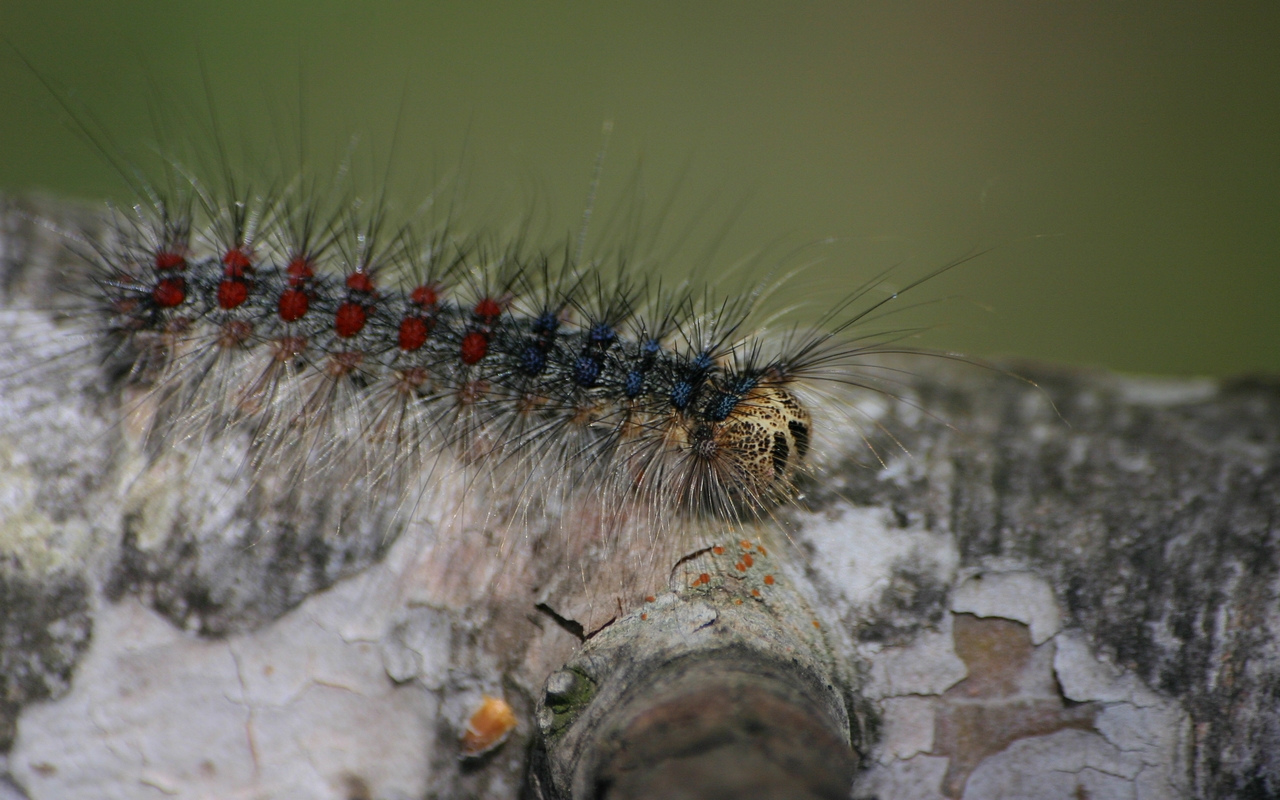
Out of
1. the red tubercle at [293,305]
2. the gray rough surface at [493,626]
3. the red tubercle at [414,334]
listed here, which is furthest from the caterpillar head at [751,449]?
the red tubercle at [293,305]

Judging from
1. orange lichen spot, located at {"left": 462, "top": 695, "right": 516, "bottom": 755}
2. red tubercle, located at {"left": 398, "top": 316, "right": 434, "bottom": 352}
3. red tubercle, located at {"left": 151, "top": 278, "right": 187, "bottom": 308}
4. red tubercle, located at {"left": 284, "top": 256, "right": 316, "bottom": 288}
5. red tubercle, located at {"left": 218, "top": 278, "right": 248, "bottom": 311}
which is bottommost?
orange lichen spot, located at {"left": 462, "top": 695, "right": 516, "bottom": 755}

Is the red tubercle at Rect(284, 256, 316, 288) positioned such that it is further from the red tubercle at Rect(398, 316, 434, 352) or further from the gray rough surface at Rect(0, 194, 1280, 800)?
the gray rough surface at Rect(0, 194, 1280, 800)

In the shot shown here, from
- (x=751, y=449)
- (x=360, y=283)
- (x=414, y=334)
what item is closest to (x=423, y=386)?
(x=414, y=334)

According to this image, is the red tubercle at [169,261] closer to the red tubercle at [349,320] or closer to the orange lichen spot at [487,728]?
the red tubercle at [349,320]

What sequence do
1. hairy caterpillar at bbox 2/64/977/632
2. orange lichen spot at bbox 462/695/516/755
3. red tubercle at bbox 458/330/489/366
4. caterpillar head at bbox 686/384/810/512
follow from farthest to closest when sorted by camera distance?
red tubercle at bbox 458/330/489/366 → caterpillar head at bbox 686/384/810/512 → hairy caterpillar at bbox 2/64/977/632 → orange lichen spot at bbox 462/695/516/755

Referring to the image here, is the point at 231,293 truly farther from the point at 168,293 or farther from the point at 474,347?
the point at 474,347

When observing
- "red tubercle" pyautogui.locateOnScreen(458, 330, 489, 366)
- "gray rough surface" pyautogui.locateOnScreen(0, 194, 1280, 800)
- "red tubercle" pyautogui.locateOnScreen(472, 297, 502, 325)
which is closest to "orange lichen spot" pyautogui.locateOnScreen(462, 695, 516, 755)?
"gray rough surface" pyautogui.locateOnScreen(0, 194, 1280, 800)
